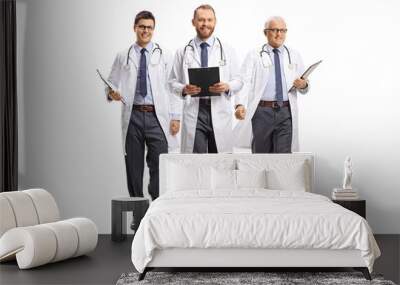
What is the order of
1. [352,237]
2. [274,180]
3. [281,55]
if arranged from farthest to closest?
1. [281,55]
2. [274,180]
3. [352,237]

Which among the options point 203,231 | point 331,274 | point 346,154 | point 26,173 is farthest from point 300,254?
point 26,173

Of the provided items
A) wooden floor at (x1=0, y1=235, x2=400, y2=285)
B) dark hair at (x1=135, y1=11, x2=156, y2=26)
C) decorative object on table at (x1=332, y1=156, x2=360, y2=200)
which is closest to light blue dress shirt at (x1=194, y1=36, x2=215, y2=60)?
dark hair at (x1=135, y1=11, x2=156, y2=26)

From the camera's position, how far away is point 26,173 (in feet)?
25.9

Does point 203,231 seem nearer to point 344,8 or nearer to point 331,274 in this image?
point 331,274

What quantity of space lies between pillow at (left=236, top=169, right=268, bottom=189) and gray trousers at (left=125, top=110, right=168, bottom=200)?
119 centimetres

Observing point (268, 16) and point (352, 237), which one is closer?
point (352, 237)

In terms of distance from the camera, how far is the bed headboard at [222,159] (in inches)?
293

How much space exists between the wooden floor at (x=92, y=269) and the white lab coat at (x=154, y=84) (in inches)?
61.8

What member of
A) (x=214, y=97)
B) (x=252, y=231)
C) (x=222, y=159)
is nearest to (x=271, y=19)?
(x=214, y=97)

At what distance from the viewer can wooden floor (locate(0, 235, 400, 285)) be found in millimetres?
5344

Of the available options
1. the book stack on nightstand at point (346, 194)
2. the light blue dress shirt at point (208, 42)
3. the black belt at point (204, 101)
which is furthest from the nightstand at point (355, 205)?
the light blue dress shirt at point (208, 42)

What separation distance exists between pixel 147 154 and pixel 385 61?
2.90m

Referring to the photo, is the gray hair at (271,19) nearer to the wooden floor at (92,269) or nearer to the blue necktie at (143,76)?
the blue necktie at (143,76)

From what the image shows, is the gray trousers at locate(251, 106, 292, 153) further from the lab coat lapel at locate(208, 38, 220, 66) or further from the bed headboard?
the lab coat lapel at locate(208, 38, 220, 66)
